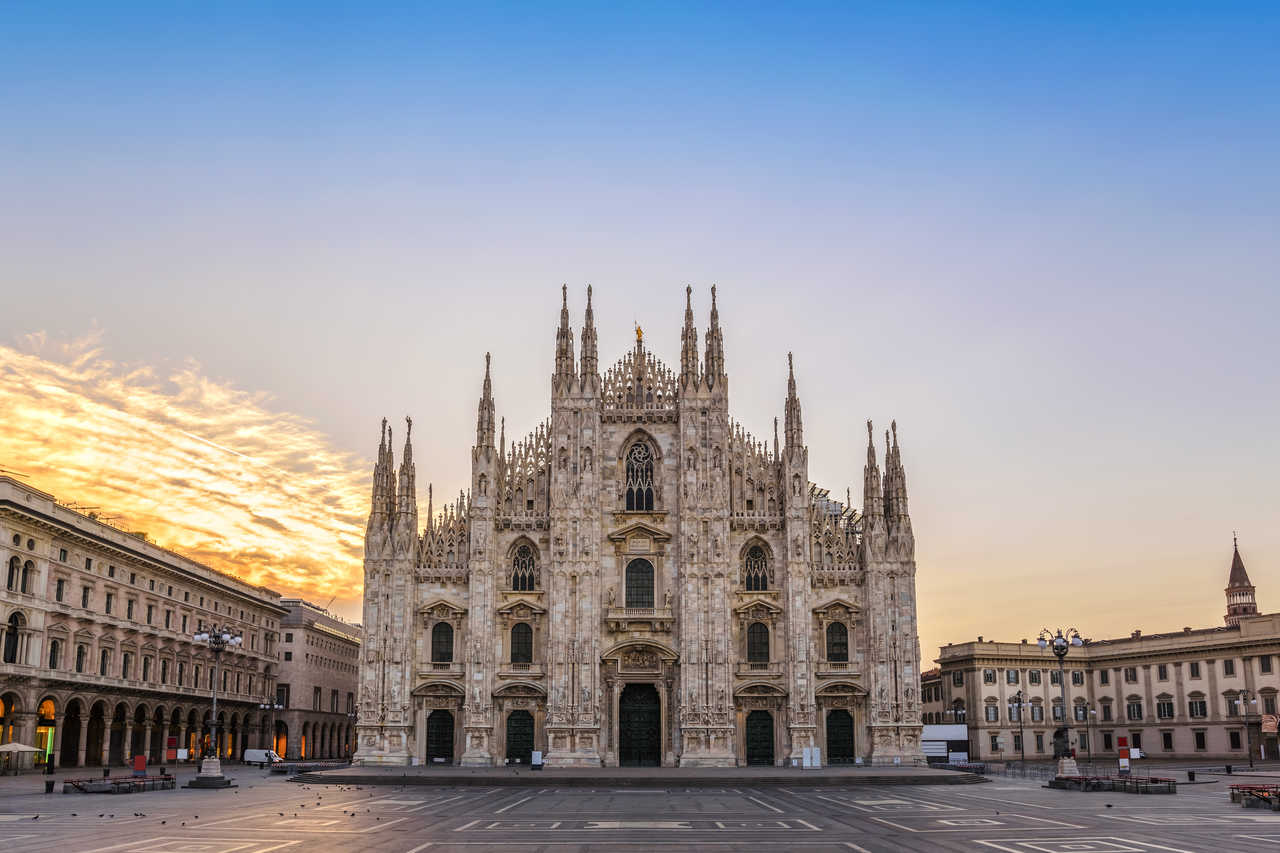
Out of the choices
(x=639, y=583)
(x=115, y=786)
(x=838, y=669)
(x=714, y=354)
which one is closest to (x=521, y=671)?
(x=639, y=583)

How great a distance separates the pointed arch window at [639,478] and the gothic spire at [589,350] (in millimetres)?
5235

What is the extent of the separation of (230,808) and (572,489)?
106 feet

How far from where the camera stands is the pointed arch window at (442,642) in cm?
6700

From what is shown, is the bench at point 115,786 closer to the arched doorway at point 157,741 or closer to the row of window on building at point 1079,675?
the arched doorway at point 157,741

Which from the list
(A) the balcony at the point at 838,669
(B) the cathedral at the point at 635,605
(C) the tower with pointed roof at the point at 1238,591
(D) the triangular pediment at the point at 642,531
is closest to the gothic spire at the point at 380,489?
(B) the cathedral at the point at 635,605

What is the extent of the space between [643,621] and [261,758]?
1396 inches

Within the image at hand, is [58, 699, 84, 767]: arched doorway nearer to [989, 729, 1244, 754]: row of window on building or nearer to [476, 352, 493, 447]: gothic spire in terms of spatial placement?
[476, 352, 493, 447]: gothic spire

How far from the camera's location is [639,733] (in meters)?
66.1

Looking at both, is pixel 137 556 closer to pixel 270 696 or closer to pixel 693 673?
pixel 270 696

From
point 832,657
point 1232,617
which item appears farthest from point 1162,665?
point 832,657

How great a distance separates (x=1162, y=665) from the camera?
98.3 m

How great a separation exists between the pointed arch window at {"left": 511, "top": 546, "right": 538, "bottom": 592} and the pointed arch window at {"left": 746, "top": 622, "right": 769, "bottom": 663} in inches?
510

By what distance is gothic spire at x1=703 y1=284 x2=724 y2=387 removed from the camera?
69625mm

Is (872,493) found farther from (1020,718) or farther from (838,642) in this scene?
(1020,718)
